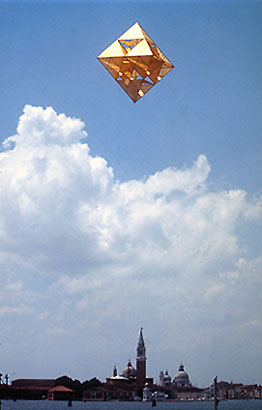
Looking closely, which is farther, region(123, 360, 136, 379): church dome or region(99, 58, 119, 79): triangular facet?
region(123, 360, 136, 379): church dome

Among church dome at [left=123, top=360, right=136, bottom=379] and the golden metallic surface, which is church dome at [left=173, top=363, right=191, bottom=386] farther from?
the golden metallic surface

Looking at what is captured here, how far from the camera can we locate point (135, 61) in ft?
38.5

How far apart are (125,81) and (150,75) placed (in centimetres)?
53

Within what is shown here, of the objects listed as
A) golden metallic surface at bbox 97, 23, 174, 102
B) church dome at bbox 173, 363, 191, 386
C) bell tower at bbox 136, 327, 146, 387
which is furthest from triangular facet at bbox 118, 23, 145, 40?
church dome at bbox 173, 363, 191, 386

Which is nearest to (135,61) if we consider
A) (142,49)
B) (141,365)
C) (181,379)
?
(142,49)

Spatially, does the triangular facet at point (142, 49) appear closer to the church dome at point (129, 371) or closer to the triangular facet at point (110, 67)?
A: the triangular facet at point (110, 67)

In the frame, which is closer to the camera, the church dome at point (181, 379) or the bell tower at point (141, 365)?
the bell tower at point (141, 365)

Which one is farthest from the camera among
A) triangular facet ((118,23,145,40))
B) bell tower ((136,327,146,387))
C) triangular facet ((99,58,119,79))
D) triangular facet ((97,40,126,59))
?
bell tower ((136,327,146,387))

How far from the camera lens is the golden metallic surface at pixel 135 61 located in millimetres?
11500

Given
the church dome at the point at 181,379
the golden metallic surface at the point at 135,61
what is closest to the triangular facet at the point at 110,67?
the golden metallic surface at the point at 135,61

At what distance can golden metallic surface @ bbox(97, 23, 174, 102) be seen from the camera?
1150cm

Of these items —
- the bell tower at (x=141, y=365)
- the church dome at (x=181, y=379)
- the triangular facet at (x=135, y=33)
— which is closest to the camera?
the triangular facet at (x=135, y=33)

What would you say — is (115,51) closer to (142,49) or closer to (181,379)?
(142,49)

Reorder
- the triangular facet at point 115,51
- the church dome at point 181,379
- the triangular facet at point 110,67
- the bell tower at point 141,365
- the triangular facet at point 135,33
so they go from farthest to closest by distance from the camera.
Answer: the church dome at point 181,379 → the bell tower at point 141,365 → the triangular facet at point 110,67 → the triangular facet at point 115,51 → the triangular facet at point 135,33
